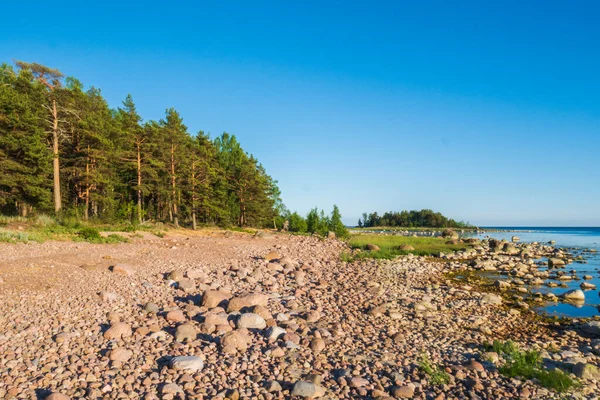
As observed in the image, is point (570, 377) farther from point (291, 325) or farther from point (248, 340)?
point (248, 340)

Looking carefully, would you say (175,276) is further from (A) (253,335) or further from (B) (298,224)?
(B) (298,224)

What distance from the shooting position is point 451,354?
6340mm

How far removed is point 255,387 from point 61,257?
9839 mm

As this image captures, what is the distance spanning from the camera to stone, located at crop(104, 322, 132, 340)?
19.7 feet

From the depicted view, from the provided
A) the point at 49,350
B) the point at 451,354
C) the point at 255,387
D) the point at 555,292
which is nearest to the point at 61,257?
the point at 49,350

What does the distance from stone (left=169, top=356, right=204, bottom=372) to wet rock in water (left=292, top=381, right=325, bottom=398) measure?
1465 mm

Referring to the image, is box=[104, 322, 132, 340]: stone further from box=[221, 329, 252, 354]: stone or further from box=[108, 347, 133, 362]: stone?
box=[221, 329, 252, 354]: stone

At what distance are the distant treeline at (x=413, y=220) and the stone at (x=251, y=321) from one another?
10171cm

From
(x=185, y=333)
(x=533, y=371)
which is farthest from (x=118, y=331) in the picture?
(x=533, y=371)

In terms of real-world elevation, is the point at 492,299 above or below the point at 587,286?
above

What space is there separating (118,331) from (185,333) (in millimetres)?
1117

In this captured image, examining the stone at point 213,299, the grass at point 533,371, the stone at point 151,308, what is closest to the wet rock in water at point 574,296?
the grass at point 533,371

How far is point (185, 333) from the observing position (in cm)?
627

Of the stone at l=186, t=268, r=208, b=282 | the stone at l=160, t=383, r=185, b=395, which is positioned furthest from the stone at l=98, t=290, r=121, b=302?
the stone at l=160, t=383, r=185, b=395
